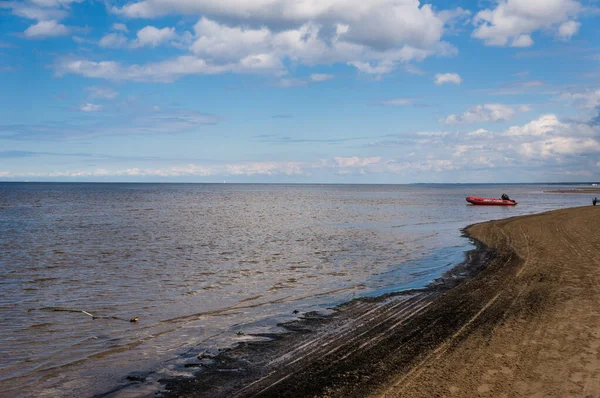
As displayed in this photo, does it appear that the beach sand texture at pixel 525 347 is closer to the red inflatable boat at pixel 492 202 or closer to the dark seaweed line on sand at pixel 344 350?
the dark seaweed line on sand at pixel 344 350

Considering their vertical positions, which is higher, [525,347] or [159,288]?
[525,347]

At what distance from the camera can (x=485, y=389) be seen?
7.17 metres

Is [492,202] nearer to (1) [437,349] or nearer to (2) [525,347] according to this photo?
(2) [525,347]

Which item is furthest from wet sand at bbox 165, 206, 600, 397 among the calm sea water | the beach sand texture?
the calm sea water

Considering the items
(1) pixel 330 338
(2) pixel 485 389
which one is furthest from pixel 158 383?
(2) pixel 485 389

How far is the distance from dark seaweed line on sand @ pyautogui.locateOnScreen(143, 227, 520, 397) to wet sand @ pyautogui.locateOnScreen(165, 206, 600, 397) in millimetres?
22

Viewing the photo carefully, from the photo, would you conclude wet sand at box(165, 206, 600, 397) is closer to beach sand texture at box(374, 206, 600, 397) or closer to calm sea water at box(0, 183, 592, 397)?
beach sand texture at box(374, 206, 600, 397)

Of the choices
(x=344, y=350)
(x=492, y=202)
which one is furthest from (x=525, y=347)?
(x=492, y=202)

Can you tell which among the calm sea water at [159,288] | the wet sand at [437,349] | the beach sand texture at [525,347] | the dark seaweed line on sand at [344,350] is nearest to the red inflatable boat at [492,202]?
Answer: the calm sea water at [159,288]

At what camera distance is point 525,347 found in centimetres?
895

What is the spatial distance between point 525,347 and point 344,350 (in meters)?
3.50

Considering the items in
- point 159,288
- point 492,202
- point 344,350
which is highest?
point 492,202

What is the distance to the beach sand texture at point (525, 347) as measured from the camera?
7.24m

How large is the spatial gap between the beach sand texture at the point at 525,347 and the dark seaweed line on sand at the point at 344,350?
341 millimetres
